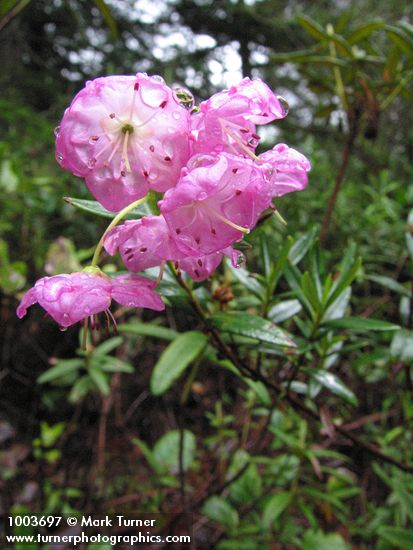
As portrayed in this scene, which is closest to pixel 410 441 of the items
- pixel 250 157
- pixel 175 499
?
pixel 175 499

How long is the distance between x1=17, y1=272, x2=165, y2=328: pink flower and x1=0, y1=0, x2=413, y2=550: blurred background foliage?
0.44 ft

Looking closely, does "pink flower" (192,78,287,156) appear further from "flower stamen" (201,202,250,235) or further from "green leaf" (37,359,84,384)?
"green leaf" (37,359,84,384)

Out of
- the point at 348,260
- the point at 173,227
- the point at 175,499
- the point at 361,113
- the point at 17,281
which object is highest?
the point at 361,113

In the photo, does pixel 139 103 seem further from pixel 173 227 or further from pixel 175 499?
pixel 175 499

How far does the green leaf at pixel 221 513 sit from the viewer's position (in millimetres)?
1328

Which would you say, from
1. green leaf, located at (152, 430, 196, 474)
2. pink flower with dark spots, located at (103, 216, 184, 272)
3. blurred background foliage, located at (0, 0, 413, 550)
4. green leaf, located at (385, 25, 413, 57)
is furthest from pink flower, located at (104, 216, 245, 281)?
green leaf, located at (152, 430, 196, 474)

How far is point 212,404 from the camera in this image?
7.21 ft

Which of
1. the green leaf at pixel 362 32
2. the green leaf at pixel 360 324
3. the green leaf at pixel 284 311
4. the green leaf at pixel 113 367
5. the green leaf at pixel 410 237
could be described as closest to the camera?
the green leaf at pixel 360 324

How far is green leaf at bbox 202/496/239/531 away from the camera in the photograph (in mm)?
1328

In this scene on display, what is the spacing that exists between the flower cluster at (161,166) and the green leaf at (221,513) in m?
1.00

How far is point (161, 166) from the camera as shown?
0.56m

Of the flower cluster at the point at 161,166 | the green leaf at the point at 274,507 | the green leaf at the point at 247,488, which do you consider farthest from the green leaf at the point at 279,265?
the green leaf at the point at 247,488

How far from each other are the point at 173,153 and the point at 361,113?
1.07 meters

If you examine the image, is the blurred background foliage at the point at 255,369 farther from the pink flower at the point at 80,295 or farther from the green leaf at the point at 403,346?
the pink flower at the point at 80,295
